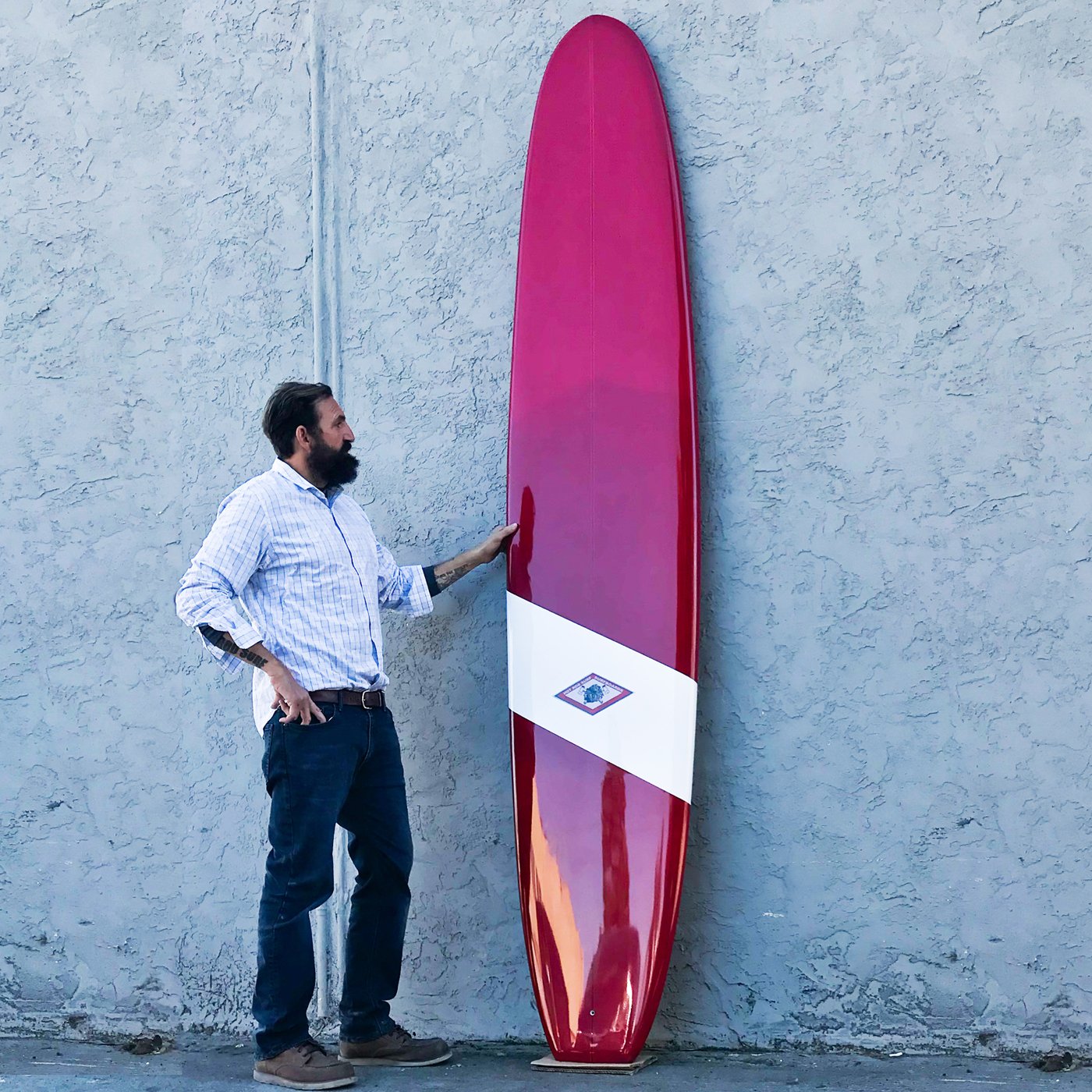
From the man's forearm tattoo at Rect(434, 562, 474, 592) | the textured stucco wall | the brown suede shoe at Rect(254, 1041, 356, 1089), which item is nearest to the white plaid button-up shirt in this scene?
the man's forearm tattoo at Rect(434, 562, 474, 592)

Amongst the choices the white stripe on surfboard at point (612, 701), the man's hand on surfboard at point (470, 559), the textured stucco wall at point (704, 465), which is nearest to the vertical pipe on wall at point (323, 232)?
the textured stucco wall at point (704, 465)

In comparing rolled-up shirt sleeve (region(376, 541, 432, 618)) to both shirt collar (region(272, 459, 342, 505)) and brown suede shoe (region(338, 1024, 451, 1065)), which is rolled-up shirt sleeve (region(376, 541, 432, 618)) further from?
brown suede shoe (region(338, 1024, 451, 1065))

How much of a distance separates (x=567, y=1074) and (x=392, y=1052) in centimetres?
35

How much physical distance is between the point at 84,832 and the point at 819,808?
1.58 meters

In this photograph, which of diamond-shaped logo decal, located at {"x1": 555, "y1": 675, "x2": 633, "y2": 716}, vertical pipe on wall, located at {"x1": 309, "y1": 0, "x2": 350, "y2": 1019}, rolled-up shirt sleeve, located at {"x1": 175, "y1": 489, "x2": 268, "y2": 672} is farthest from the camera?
vertical pipe on wall, located at {"x1": 309, "y1": 0, "x2": 350, "y2": 1019}

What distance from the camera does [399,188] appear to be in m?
2.65

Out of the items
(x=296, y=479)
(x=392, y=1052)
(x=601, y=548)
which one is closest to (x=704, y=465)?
(x=601, y=548)

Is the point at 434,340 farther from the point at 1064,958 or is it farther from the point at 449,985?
the point at 1064,958

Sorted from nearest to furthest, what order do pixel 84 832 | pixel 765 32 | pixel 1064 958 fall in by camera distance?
1. pixel 1064 958
2. pixel 765 32
3. pixel 84 832

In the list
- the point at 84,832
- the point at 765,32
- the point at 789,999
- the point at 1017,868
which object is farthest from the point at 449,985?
the point at 765,32

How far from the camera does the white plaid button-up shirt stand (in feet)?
7.20

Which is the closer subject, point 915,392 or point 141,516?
point 915,392

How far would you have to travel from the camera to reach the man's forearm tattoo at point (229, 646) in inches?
85.4

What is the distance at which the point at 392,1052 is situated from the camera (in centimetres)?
238
